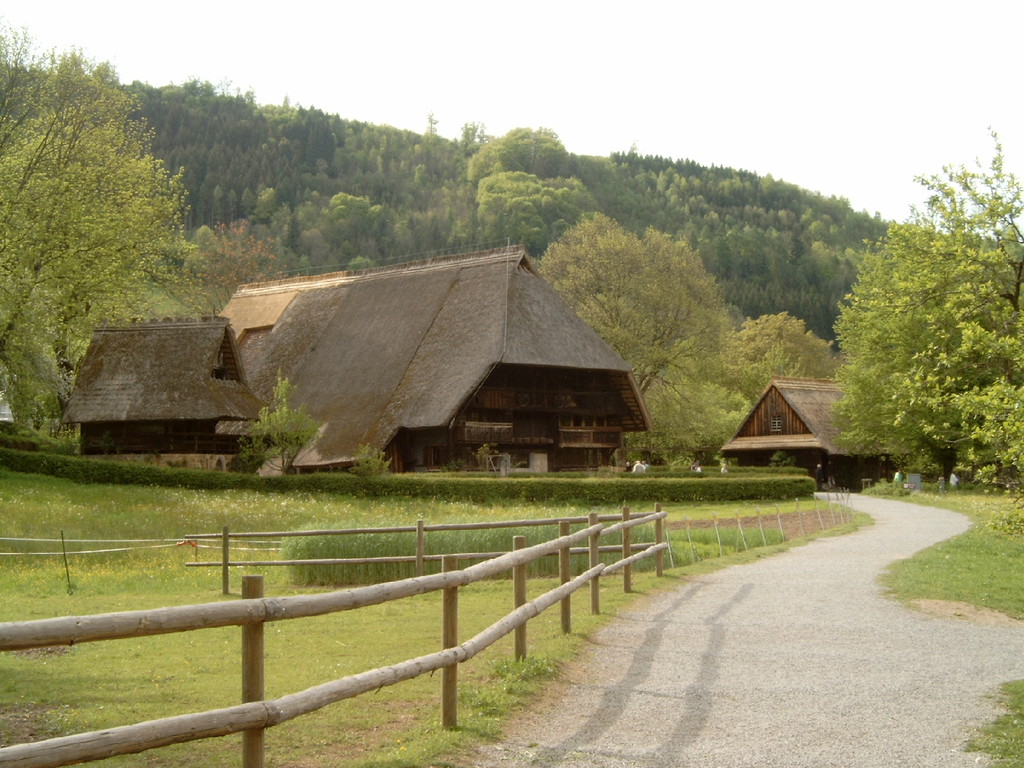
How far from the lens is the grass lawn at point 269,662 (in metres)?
8.03

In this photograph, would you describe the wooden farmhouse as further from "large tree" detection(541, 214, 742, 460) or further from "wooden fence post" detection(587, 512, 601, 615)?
"wooden fence post" detection(587, 512, 601, 615)

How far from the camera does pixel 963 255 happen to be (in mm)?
18484

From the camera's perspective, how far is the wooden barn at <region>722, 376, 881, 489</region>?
6256cm

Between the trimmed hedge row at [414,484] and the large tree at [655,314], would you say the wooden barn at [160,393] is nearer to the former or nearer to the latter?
the trimmed hedge row at [414,484]

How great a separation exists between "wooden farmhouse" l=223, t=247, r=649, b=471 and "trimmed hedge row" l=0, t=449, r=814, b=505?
13.8ft

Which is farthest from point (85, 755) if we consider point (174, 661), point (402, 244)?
point (402, 244)

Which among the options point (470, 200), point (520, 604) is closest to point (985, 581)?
point (520, 604)

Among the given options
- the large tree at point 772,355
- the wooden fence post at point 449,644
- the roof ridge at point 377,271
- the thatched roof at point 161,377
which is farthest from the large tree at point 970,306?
the large tree at point 772,355

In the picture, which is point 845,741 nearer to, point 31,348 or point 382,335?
point 31,348

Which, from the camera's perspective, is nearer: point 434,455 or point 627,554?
point 627,554

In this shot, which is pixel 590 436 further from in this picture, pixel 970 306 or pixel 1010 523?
pixel 1010 523

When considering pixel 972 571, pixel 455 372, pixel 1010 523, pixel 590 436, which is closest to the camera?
pixel 1010 523

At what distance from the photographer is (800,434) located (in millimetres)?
62969

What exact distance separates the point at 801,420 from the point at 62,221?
40029 millimetres
